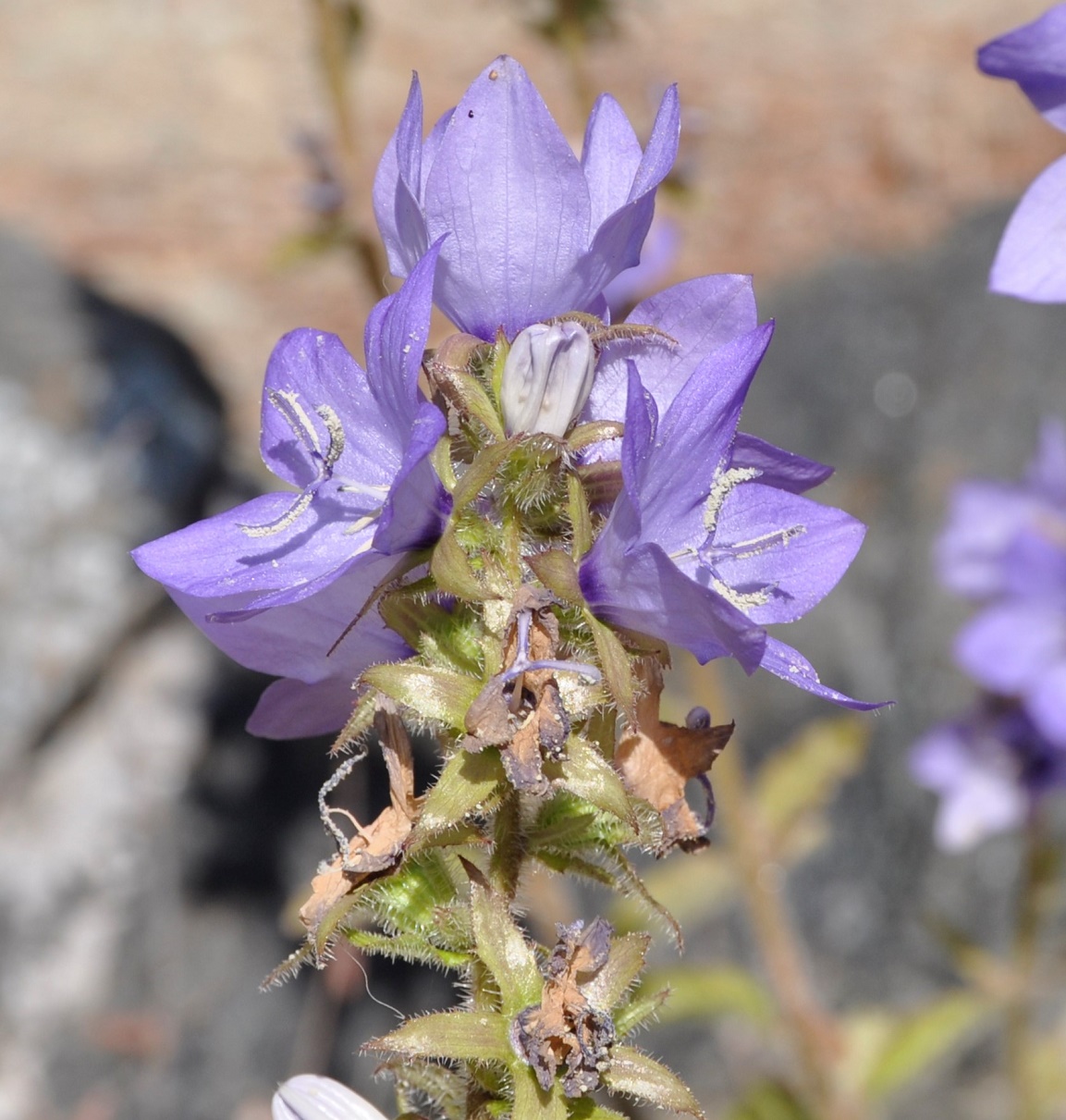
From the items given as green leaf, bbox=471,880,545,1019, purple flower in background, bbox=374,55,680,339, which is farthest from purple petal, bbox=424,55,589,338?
green leaf, bbox=471,880,545,1019

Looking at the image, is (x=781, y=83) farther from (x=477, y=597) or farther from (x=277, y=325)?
(x=477, y=597)

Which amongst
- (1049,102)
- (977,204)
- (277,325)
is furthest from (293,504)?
(977,204)

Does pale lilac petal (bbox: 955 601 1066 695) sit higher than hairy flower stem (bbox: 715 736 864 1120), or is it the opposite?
pale lilac petal (bbox: 955 601 1066 695)

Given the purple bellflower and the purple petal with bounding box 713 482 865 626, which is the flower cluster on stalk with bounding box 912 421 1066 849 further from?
the purple petal with bounding box 713 482 865 626

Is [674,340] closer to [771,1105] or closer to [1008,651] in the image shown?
[1008,651]

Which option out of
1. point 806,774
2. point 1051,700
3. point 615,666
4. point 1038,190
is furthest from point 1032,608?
point 615,666
